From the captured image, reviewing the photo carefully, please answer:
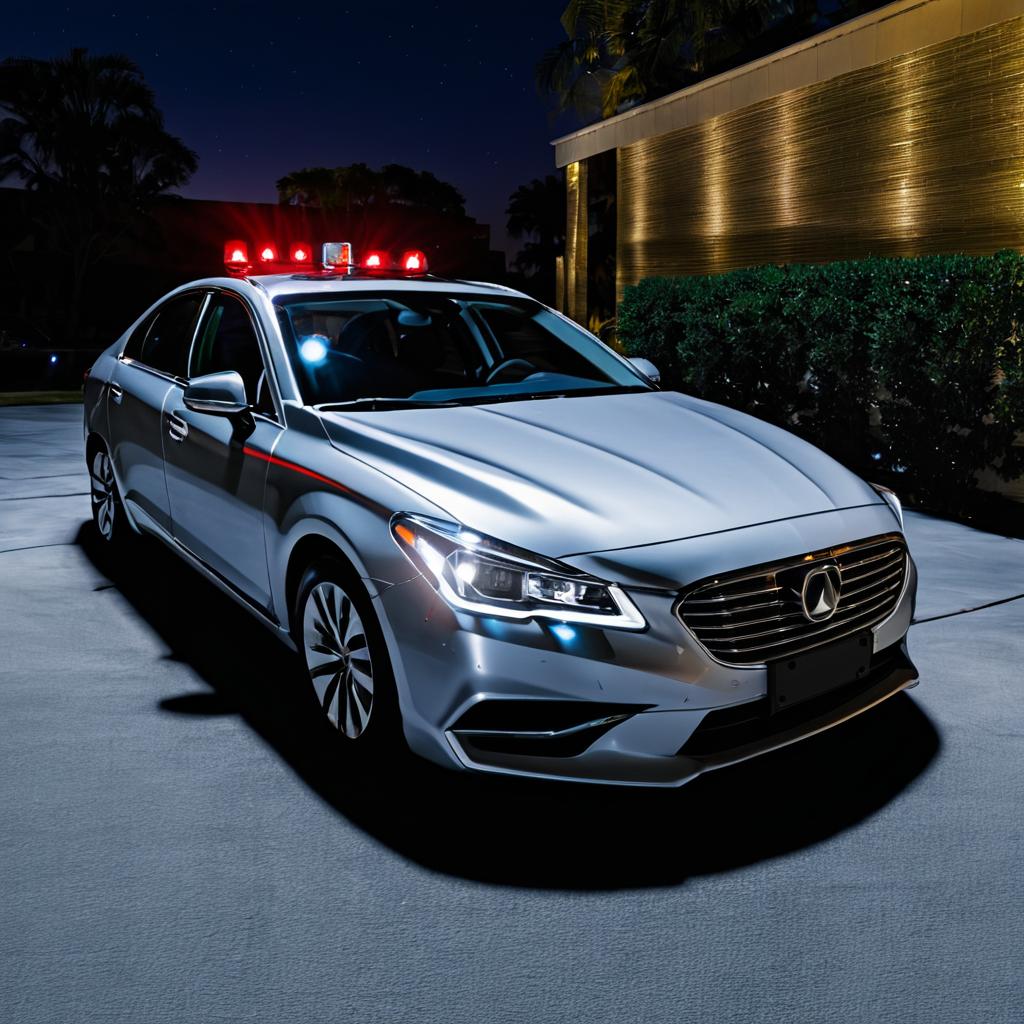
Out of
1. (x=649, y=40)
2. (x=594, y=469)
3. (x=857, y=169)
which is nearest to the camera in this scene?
(x=594, y=469)

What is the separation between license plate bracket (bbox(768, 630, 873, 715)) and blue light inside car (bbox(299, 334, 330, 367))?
2.20 metres

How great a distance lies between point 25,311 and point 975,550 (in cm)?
3926

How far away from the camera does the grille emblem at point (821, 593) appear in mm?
3379

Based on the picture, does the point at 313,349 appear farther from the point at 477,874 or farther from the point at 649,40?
the point at 649,40

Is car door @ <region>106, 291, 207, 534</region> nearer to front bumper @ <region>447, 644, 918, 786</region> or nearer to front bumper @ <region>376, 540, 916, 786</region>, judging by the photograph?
front bumper @ <region>376, 540, 916, 786</region>

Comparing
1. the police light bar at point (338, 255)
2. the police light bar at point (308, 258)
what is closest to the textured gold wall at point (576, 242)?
the police light bar at point (308, 258)

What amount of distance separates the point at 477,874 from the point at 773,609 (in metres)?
1.09

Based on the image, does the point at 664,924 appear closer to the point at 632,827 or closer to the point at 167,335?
the point at 632,827

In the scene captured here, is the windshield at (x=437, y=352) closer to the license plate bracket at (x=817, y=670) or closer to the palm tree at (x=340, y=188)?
the license plate bracket at (x=817, y=670)

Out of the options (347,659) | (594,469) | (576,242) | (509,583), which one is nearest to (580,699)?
(509,583)

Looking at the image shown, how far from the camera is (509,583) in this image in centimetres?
325

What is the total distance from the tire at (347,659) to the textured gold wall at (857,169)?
7902 mm

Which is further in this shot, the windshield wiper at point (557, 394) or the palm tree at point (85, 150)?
the palm tree at point (85, 150)

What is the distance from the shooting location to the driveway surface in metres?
2.69
